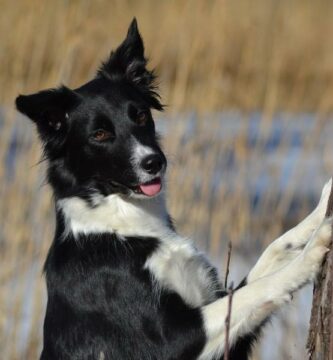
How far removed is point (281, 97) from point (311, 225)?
243 centimetres

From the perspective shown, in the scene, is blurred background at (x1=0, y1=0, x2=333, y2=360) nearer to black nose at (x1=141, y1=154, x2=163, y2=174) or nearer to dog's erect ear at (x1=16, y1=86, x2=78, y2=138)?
dog's erect ear at (x1=16, y1=86, x2=78, y2=138)

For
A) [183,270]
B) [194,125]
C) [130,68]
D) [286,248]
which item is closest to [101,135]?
[130,68]

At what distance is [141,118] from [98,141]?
0.69 feet

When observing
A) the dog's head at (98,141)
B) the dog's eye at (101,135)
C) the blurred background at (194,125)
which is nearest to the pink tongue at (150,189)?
the dog's head at (98,141)

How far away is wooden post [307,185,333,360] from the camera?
2.92 meters

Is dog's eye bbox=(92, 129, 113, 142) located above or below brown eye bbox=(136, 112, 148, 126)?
below

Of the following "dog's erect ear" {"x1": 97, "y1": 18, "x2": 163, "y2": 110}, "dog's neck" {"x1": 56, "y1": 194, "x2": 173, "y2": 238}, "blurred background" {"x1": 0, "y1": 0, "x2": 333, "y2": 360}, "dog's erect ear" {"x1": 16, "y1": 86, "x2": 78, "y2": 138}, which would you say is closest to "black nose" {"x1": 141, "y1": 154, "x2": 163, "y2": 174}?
"dog's neck" {"x1": 56, "y1": 194, "x2": 173, "y2": 238}

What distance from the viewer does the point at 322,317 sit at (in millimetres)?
2955

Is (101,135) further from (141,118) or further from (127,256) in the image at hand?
(127,256)

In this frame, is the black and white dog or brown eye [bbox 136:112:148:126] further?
brown eye [bbox 136:112:148:126]

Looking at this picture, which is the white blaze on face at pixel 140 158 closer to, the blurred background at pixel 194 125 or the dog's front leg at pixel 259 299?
the dog's front leg at pixel 259 299

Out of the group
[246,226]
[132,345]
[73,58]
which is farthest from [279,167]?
[132,345]

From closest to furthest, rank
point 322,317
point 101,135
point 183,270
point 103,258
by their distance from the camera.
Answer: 1. point 322,317
2. point 103,258
3. point 183,270
4. point 101,135

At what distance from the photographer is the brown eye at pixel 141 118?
3.79 m
